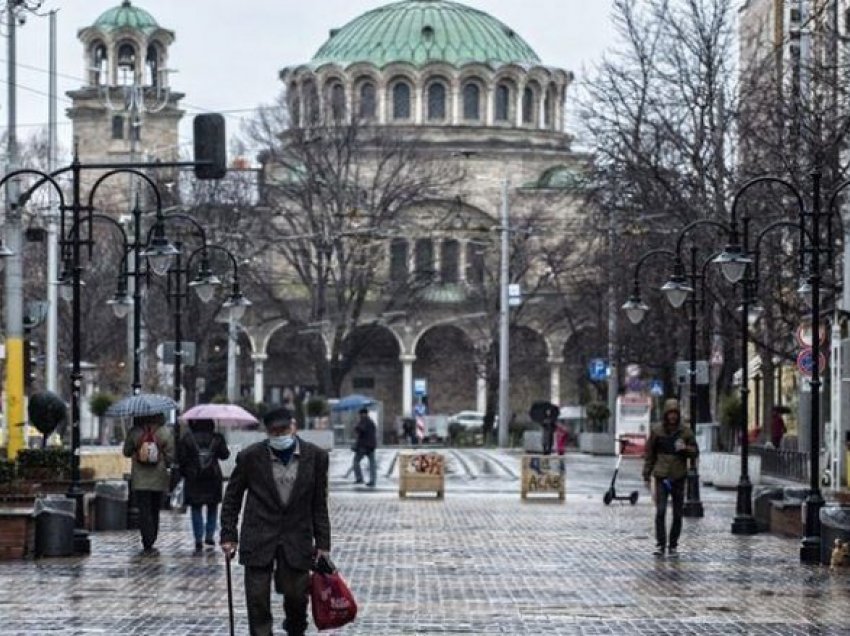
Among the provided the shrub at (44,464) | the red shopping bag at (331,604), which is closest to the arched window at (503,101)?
the shrub at (44,464)

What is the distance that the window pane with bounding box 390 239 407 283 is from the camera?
9797cm

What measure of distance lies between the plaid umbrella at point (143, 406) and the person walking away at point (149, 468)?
50 cm

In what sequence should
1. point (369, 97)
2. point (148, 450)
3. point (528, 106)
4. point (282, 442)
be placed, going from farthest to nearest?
1. point (528, 106)
2. point (369, 97)
3. point (148, 450)
4. point (282, 442)

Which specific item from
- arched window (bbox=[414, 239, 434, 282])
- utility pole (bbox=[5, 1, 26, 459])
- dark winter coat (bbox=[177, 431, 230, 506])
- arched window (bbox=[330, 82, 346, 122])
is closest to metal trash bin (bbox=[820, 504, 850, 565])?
dark winter coat (bbox=[177, 431, 230, 506])

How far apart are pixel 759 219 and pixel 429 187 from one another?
47.5 m

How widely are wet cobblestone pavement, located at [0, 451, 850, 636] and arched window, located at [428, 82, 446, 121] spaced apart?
307 ft

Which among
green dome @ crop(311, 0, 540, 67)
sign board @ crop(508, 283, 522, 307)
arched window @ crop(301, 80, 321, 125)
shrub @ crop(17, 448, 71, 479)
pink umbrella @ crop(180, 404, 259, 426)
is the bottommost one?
shrub @ crop(17, 448, 71, 479)

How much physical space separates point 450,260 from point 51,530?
85251 millimetres

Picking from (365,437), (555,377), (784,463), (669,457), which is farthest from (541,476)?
(555,377)

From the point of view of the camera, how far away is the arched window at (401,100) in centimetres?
12581

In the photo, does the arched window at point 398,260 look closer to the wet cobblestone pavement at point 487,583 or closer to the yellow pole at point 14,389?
the yellow pole at point 14,389

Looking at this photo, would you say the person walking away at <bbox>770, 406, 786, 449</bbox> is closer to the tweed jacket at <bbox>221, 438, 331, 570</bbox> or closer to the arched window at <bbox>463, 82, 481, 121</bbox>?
the tweed jacket at <bbox>221, 438, 331, 570</bbox>

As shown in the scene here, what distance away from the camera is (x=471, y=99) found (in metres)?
127

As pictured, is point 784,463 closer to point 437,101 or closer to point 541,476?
point 541,476
